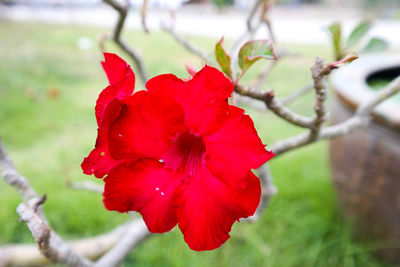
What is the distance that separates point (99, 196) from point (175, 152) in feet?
4.10

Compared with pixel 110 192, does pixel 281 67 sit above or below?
below

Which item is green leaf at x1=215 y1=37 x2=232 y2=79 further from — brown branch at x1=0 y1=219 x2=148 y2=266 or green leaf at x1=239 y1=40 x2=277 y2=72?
brown branch at x1=0 y1=219 x2=148 y2=266

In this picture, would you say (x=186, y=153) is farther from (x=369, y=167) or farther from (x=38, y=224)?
(x=369, y=167)

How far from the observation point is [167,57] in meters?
4.06

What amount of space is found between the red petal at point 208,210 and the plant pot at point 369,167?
2.57 ft

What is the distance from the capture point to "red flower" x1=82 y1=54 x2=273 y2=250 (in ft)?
0.93

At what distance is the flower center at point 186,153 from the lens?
314 mm

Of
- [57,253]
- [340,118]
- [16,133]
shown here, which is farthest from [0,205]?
[340,118]

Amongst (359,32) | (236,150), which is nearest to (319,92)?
(236,150)

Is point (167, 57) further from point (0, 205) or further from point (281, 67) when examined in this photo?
point (0, 205)

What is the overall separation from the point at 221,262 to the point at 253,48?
1.00 m

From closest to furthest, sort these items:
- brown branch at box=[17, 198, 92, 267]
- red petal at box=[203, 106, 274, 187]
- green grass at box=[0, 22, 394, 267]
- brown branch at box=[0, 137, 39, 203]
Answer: red petal at box=[203, 106, 274, 187] < brown branch at box=[17, 198, 92, 267] < brown branch at box=[0, 137, 39, 203] < green grass at box=[0, 22, 394, 267]

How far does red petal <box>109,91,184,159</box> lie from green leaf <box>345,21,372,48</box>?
0.48m

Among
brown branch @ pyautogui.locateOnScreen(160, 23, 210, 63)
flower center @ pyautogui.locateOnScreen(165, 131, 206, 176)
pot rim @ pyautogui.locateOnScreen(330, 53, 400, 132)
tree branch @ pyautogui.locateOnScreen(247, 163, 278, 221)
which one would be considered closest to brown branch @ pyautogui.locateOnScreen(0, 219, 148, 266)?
tree branch @ pyautogui.locateOnScreen(247, 163, 278, 221)
